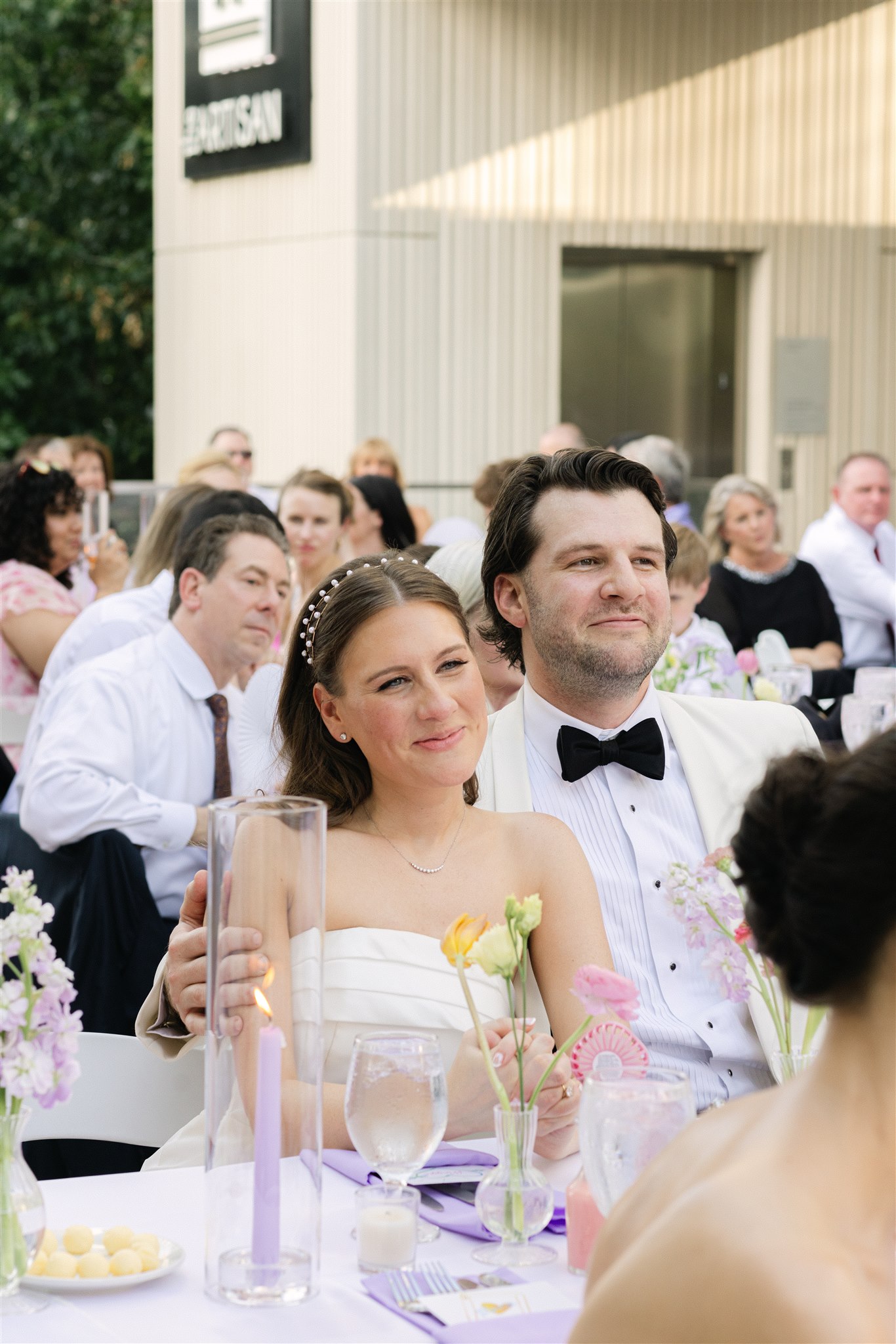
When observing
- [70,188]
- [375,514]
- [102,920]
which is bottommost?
[102,920]

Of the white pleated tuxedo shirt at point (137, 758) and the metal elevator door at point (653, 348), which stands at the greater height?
the metal elevator door at point (653, 348)

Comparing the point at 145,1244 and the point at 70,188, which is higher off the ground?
the point at 70,188

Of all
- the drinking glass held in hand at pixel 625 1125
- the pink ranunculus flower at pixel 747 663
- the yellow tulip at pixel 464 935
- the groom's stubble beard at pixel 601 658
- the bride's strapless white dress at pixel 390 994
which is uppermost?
the groom's stubble beard at pixel 601 658

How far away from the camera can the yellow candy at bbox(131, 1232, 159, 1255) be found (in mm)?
1610

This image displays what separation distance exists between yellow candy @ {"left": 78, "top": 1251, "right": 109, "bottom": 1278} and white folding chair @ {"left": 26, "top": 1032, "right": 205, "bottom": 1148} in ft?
2.35

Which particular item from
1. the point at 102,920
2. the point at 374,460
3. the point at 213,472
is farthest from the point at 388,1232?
the point at 374,460

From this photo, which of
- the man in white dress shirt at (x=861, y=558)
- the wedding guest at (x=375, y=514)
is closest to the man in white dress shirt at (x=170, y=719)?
the wedding guest at (x=375, y=514)

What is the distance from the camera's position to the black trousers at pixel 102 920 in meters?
3.64

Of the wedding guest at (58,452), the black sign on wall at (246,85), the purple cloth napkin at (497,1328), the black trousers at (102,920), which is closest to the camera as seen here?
the purple cloth napkin at (497,1328)

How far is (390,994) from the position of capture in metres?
2.25

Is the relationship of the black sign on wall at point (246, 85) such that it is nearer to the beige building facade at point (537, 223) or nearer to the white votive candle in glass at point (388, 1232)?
the beige building facade at point (537, 223)

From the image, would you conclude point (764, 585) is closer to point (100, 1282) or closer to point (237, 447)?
point (237, 447)

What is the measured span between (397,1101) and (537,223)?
10.5m

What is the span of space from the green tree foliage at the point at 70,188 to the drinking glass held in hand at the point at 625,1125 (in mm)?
18265
